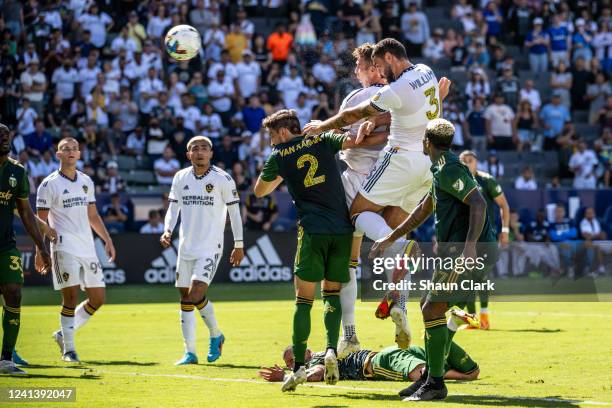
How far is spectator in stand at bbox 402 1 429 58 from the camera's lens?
34344mm

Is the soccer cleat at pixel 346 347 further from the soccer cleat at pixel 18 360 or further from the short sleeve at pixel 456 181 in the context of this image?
the soccer cleat at pixel 18 360

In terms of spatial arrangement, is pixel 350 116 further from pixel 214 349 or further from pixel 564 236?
pixel 564 236

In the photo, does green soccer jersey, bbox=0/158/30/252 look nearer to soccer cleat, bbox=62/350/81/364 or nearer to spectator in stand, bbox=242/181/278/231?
soccer cleat, bbox=62/350/81/364

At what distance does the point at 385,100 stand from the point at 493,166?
20.1 metres

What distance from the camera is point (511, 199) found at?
29125mm

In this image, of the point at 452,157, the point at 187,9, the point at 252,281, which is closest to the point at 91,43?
the point at 187,9

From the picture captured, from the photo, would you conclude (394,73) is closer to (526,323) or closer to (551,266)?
(526,323)

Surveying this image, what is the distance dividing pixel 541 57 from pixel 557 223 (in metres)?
8.77

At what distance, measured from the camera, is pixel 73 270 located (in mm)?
14562

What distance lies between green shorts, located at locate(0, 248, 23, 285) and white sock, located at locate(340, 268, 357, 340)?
3.97 metres

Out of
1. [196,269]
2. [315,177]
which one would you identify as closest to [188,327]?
[196,269]

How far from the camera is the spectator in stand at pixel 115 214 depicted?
2642 centimetres

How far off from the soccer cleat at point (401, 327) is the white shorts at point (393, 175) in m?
1.30

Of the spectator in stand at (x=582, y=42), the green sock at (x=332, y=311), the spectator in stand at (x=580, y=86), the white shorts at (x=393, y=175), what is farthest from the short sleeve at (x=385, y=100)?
the spectator in stand at (x=582, y=42)
